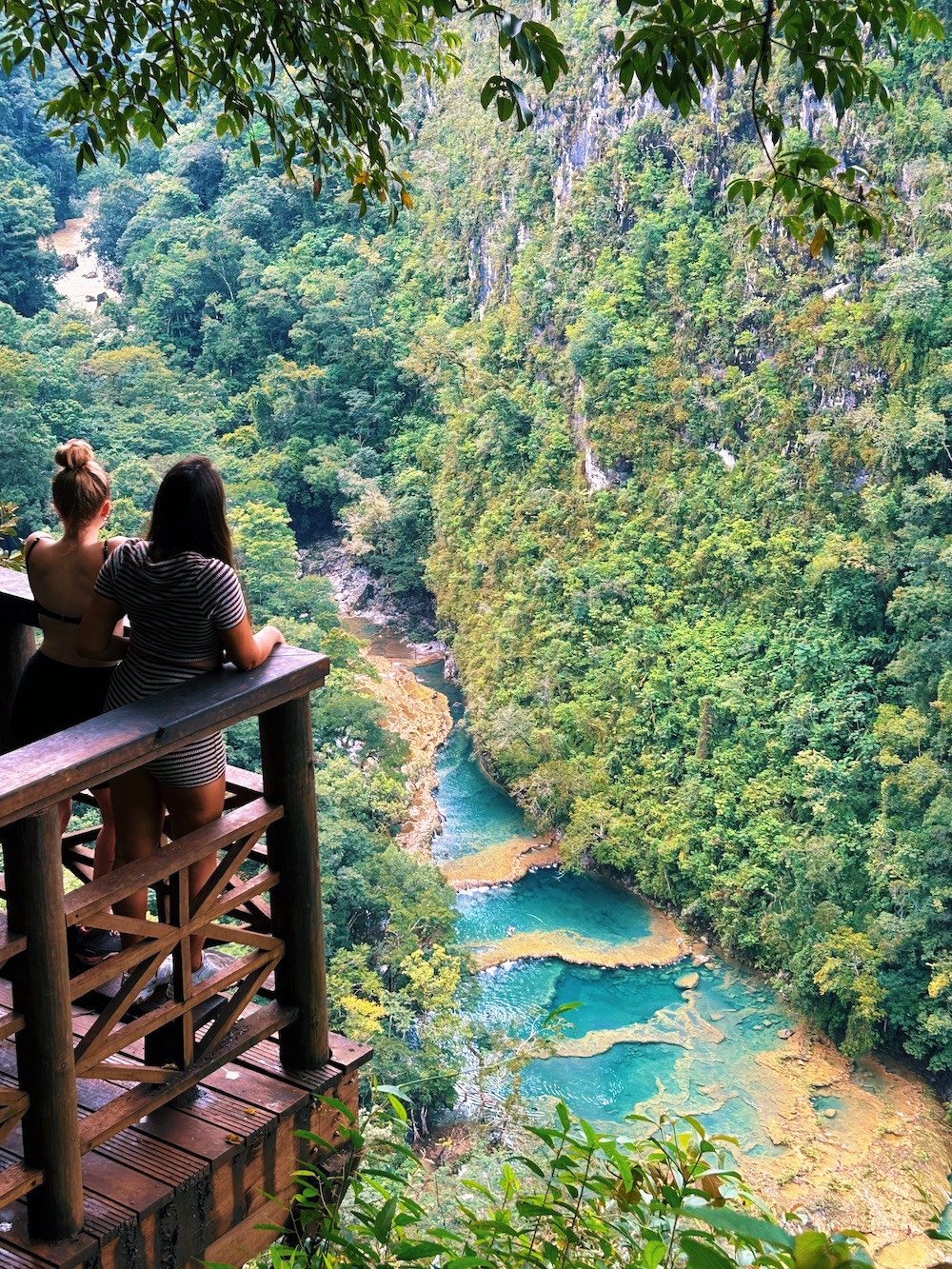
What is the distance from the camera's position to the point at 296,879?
1870 mm

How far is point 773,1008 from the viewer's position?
1135cm

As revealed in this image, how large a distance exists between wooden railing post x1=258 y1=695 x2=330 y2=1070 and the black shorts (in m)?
0.30

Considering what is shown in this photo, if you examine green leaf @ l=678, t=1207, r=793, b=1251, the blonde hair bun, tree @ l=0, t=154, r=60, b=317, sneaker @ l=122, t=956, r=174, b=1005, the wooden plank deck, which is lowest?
the wooden plank deck

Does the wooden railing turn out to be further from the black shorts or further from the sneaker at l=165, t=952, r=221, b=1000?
the black shorts

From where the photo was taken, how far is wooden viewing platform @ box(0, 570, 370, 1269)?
1.48 meters

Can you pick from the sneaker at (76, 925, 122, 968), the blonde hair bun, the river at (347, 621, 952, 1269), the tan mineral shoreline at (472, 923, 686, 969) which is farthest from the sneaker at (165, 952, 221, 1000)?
the tan mineral shoreline at (472, 923, 686, 969)

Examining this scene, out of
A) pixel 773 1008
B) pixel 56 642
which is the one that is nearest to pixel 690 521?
pixel 773 1008

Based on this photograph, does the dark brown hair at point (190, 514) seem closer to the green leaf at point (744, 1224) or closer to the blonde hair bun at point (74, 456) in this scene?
the blonde hair bun at point (74, 456)

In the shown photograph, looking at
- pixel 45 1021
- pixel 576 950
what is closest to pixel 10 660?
pixel 45 1021

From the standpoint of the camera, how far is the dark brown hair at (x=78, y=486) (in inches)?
74.7

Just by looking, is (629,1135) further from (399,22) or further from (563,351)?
(563,351)

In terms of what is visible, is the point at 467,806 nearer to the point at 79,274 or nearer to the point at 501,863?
the point at 501,863

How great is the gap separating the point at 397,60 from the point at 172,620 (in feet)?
4.89

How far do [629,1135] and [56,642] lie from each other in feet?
29.8
